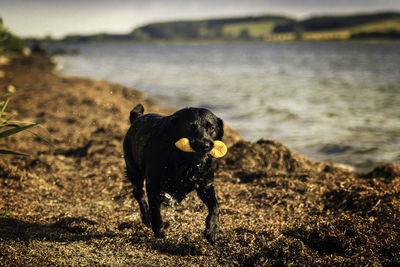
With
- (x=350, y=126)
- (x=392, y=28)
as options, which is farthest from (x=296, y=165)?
(x=392, y=28)

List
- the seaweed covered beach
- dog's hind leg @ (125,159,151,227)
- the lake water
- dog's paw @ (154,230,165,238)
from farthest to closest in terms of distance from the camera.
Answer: the lake water < dog's hind leg @ (125,159,151,227) < dog's paw @ (154,230,165,238) < the seaweed covered beach

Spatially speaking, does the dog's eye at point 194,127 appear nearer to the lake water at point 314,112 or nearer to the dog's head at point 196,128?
the dog's head at point 196,128

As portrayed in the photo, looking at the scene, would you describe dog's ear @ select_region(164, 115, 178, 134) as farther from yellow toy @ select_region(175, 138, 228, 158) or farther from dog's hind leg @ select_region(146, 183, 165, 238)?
dog's hind leg @ select_region(146, 183, 165, 238)

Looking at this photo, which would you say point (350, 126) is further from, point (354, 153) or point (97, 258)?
point (97, 258)

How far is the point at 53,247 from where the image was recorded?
392 cm

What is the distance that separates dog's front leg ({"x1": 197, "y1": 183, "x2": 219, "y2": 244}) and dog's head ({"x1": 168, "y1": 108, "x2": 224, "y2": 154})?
2.24 feet

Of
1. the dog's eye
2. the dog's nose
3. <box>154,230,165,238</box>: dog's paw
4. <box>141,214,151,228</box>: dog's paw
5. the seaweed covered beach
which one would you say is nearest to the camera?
the dog's nose

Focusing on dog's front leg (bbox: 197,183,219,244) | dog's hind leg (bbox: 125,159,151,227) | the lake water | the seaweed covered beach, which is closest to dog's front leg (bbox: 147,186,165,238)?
the seaweed covered beach

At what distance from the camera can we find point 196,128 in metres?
3.70

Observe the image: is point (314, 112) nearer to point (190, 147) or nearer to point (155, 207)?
point (155, 207)

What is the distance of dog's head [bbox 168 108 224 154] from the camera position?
3596mm

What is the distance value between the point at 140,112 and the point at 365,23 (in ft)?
619

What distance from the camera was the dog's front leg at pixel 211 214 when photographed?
13.4 feet

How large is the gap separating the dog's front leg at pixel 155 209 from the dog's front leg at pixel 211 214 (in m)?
0.51
